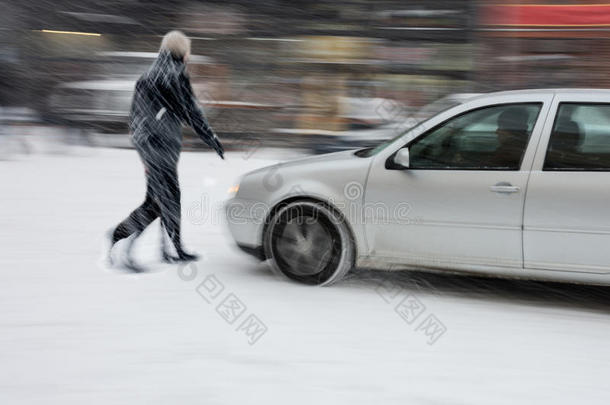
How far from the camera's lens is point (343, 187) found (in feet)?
17.4

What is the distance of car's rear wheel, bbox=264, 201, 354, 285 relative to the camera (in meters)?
5.34

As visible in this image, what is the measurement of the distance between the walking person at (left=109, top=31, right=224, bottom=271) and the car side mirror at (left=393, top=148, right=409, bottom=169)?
1.53 m

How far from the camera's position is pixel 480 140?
5.09 metres

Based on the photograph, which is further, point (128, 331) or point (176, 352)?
point (128, 331)

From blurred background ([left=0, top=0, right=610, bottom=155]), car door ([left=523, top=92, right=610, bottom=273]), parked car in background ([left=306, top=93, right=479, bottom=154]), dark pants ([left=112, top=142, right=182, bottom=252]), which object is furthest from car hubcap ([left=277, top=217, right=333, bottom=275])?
parked car in background ([left=306, top=93, right=479, bottom=154])

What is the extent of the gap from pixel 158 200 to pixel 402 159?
6.28 ft

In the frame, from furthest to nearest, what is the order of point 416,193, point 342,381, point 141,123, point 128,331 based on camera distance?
point 141,123 < point 416,193 < point 128,331 < point 342,381

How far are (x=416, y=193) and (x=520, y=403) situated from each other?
1.92 meters

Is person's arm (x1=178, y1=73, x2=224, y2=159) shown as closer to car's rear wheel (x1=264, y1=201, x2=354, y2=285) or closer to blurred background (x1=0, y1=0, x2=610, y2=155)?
car's rear wheel (x1=264, y1=201, x2=354, y2=285)

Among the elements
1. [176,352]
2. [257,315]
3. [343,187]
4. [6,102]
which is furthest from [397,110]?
[176,352]

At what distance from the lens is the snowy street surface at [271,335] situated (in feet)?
11.9

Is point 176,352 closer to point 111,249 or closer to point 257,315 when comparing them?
point 257,315

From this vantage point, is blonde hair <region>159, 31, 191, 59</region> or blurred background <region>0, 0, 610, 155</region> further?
blurred background <region>0, 0, 610, 155</region>

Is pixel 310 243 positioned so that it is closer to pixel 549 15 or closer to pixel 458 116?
pixel 458 116
